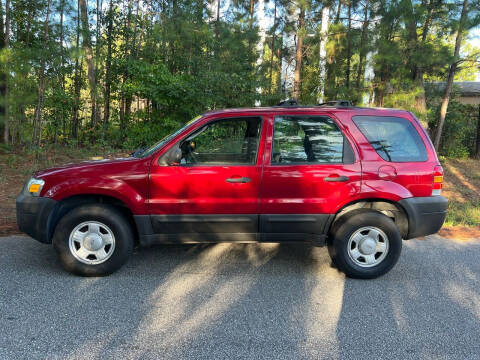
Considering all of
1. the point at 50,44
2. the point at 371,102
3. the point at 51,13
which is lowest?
the point at 371,102

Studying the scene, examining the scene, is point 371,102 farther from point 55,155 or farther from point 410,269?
point 55,155

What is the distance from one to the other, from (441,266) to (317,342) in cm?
257

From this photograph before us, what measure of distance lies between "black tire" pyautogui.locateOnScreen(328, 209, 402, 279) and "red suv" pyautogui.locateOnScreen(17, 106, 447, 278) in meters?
0.01

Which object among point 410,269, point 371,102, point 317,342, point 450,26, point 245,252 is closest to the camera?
point 317,342

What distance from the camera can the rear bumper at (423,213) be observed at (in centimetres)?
410

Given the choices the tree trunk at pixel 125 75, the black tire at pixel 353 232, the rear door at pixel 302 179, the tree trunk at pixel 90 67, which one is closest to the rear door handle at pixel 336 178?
the rear door at pixel 302 179

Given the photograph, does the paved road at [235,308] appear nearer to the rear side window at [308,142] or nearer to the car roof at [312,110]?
the rear side window at [308,142]

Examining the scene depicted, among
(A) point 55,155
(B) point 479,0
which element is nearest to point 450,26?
(B) point 479,0

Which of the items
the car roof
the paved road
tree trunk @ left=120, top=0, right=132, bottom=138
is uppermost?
tree trunk @ left=120, top=0, right=132, bottom=138

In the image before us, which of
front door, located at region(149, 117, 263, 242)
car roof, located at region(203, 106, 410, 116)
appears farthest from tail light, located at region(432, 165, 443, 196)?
Answer: front door, located at region(149, 117, 263, 242)

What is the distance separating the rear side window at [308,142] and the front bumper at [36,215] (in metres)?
2.50

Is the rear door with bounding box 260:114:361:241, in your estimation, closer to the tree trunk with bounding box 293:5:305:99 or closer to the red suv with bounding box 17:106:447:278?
the red suv with bounding box 17:106:447:278

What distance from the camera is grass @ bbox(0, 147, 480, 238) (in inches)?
254

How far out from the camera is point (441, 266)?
14.9 feet
